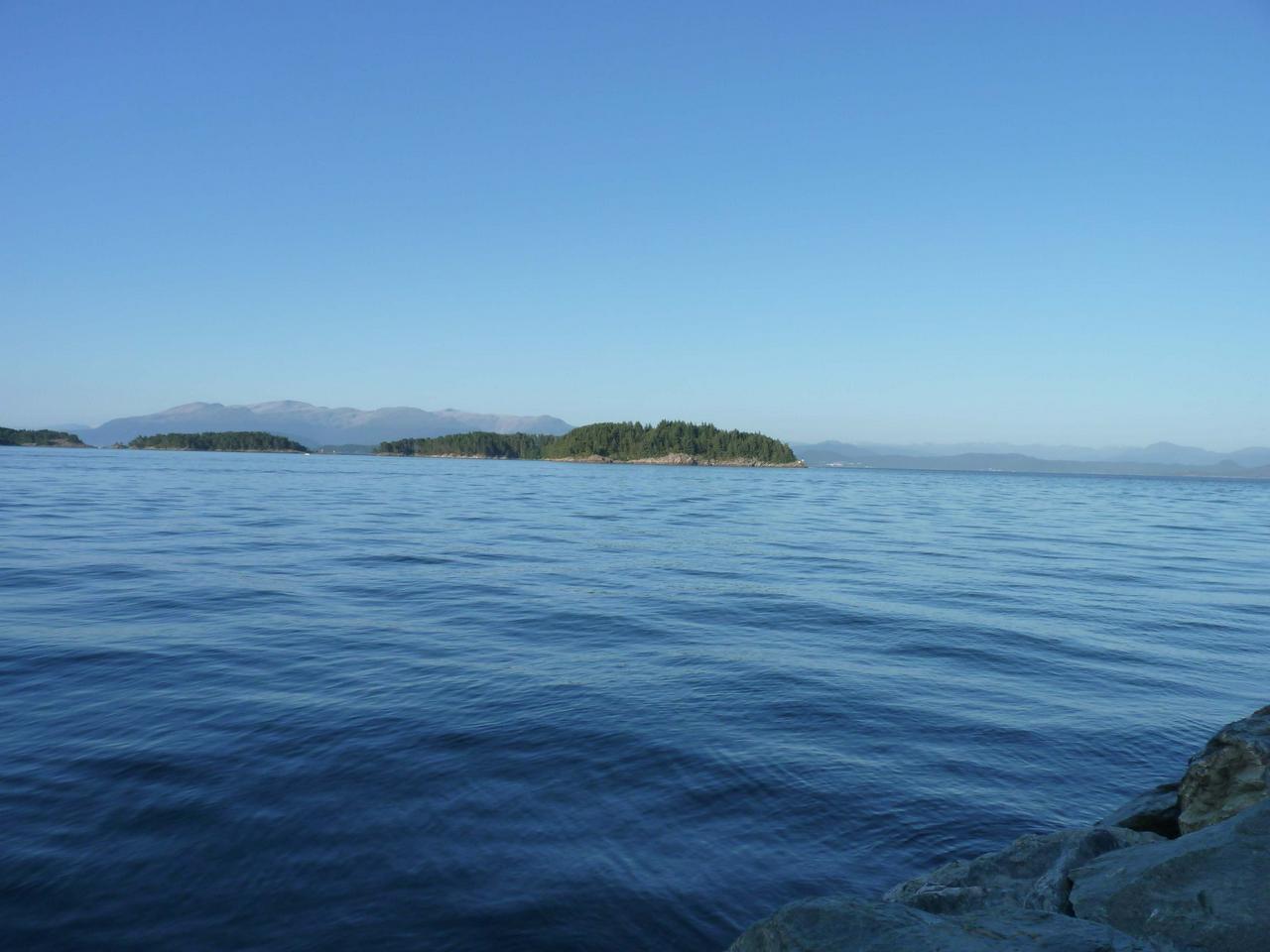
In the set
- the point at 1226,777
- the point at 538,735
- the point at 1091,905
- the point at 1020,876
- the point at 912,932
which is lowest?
the point at 538,735

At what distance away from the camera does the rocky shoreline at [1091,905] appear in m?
3.71

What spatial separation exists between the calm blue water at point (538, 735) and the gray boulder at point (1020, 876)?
1.00 metres

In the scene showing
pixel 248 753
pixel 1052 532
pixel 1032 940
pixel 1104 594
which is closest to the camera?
pixel 1032 940

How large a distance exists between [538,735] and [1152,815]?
6.76 meters

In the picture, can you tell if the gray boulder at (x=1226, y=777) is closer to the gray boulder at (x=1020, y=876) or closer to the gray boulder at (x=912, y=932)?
the gray boulder at (x=1020, y=876)

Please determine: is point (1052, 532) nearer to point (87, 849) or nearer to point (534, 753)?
point (534, 753)

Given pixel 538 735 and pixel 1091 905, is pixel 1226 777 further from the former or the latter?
pixel 538 735

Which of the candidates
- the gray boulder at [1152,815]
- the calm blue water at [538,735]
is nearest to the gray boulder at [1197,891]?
the gray boulder at [1152,815]

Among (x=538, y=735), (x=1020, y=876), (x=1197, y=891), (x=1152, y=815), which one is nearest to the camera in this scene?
(x=1197, y=891)

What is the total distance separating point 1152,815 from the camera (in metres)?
6.58

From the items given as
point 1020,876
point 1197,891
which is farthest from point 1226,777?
point 1197,891

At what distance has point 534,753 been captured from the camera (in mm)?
9195

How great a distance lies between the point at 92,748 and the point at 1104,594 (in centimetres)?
2426

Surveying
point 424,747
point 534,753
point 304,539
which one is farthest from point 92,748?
point 304,539
